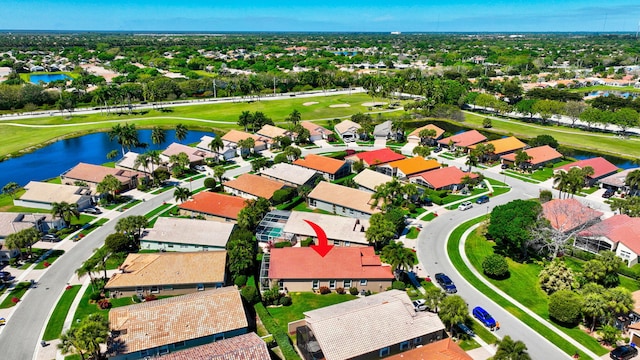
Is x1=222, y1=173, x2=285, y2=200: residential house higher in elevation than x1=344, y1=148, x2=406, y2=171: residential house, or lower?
lower

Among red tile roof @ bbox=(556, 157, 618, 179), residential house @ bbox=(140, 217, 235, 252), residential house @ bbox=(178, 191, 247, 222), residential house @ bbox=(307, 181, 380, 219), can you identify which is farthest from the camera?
red tile roof @ bbox=(556, 157, 618, 179)

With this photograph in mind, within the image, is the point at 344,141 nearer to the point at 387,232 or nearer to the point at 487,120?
the point at 487,120

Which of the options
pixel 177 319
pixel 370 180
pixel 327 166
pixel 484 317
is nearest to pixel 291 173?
pixel 327 166

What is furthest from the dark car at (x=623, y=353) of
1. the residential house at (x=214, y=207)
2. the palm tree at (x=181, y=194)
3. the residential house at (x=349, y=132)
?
the residential house at (x=349, y=132)

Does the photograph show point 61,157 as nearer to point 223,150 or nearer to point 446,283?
point 223,150

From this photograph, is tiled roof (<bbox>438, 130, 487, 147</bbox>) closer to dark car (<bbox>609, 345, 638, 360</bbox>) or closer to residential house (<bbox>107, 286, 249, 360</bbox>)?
dark car (<bbox>609, 345, 638, 360</bbox>)

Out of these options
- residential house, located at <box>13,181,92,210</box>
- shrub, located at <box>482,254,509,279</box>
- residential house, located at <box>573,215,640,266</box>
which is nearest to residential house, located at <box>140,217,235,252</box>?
A: residential house, located at <box>13,181,92,210</box>
